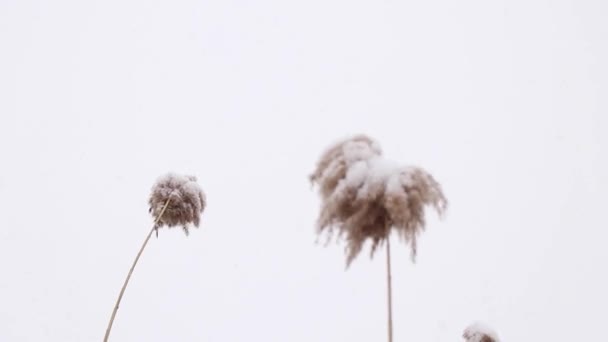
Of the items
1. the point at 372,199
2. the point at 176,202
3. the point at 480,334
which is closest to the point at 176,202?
the point at 176,202

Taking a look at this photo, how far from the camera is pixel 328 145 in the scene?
17.7 ft

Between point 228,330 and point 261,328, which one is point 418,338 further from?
point 228,330

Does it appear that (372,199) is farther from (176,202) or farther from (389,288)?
(176,202)

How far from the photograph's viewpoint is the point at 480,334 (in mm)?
7852

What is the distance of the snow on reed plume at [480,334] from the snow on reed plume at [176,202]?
5033mm

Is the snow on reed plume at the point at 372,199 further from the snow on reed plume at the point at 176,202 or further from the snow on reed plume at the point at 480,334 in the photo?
the snow on reed plume at the point at 176,202

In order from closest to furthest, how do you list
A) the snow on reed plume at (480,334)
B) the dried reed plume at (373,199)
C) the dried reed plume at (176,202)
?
the dried reed plume at (373,199)
the snow on reed plume at (480,334)
the dried reed plume at (176,202)

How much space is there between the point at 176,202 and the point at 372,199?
5.02m

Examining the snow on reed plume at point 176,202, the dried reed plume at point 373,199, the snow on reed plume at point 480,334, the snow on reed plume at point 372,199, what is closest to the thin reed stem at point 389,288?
the dried reed plume at point 373,199

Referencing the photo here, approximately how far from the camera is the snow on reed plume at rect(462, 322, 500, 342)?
7.73 meters

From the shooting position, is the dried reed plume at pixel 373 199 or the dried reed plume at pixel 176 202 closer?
the dried reed plume at pixel 373 199

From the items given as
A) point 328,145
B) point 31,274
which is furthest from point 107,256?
point 328,145

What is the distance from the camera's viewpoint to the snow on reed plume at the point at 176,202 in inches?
345

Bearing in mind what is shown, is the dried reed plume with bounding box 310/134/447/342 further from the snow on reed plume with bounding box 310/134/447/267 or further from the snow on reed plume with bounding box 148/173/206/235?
the snow on reed plume with bounding box 148/173/206/235
